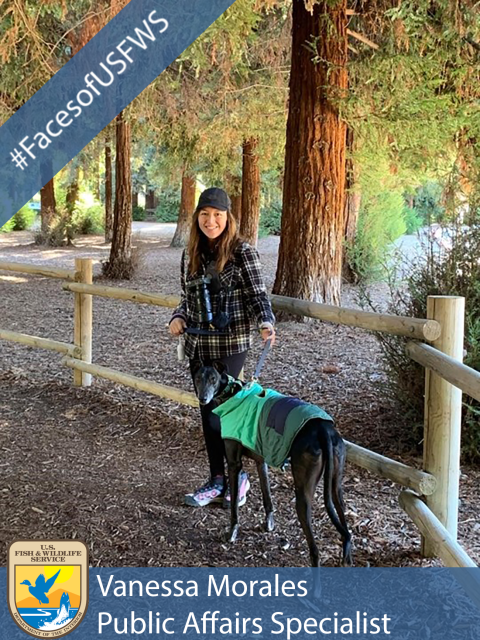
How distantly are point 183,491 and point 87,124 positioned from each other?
36.4 feet

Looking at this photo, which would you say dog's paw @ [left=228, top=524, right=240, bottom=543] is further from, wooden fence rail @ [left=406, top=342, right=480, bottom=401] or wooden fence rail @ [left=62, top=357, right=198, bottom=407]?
wooden fence rail @ [left=62, top=357, right=198, bottom=407]

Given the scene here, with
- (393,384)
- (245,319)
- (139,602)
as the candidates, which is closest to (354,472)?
(393,384)

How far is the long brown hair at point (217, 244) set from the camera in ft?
11.6

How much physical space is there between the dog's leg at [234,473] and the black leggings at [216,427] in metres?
0.39

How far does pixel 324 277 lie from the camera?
7.91m

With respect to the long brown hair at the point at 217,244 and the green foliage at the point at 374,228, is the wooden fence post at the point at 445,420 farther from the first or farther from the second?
the green foliage at the point at 374,228

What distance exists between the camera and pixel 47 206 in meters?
21.8

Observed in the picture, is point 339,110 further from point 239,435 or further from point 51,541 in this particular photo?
point 51,541

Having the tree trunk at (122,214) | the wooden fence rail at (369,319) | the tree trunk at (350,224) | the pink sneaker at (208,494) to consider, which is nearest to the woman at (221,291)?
the wooden fence rail at (369,319)

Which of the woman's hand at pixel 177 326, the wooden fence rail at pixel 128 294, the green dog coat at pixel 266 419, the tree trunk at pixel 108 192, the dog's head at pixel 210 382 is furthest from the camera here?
the tree trunk at pixel 108 192

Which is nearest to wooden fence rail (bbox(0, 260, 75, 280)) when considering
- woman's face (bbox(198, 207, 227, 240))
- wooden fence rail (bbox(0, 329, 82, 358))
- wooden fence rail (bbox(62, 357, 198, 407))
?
wooden fence rail (bbox(0, 329, 82, 358))

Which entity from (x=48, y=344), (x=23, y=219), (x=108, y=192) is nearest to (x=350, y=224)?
(x=48, y=344)

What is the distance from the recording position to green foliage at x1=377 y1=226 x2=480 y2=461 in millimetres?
4184

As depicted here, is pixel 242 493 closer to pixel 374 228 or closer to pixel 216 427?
pixel 216 427
